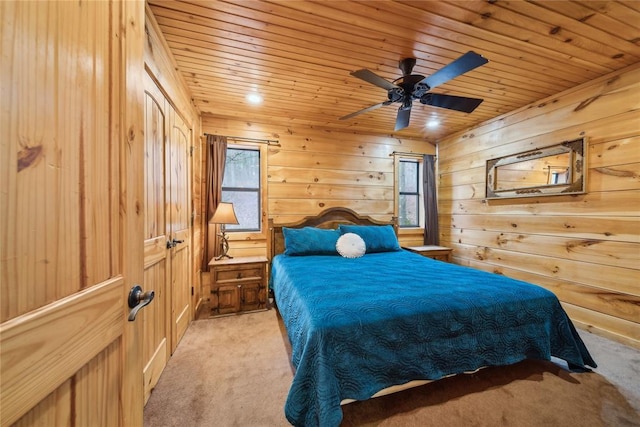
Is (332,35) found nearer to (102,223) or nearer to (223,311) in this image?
(102,223)

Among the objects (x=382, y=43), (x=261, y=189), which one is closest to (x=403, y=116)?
(x=382, y=43)

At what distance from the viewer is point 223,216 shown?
2.88m

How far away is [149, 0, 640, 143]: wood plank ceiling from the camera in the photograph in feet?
5.27

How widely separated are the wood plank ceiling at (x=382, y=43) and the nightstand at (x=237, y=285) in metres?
1.95

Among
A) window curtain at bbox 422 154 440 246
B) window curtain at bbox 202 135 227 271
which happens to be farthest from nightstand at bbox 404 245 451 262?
window curtain at bbox 202 135 227 271

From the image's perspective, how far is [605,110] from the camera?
2.33m

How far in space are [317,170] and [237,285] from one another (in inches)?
76.9

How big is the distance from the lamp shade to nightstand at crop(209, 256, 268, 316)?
478 mm

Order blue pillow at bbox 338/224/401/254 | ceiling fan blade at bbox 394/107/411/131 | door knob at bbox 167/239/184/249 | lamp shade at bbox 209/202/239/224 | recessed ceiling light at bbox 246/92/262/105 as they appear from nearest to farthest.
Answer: door knob at bbox 167/239/184/249
ceiling fan blade at bbox 394/107/411/131
recessed ceiling light at bbox 246/92/262/105
lamp shade at bbox 209/202/239/224
blue pillow at bbox 338/224/401/254

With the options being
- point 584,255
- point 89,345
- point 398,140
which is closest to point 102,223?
point 89,345

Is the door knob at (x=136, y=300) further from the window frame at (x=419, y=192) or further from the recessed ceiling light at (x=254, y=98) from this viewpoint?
the window frame at (x=419, y=192)

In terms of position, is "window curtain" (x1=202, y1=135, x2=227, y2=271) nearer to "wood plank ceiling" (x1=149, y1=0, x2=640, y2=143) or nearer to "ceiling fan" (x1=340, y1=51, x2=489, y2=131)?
"wood plank ceiling" (x1=149, y1=0, x2=640, y2=143)

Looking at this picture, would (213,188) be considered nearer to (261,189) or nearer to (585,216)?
(261,189)

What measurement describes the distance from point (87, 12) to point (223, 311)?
9.27 feet
